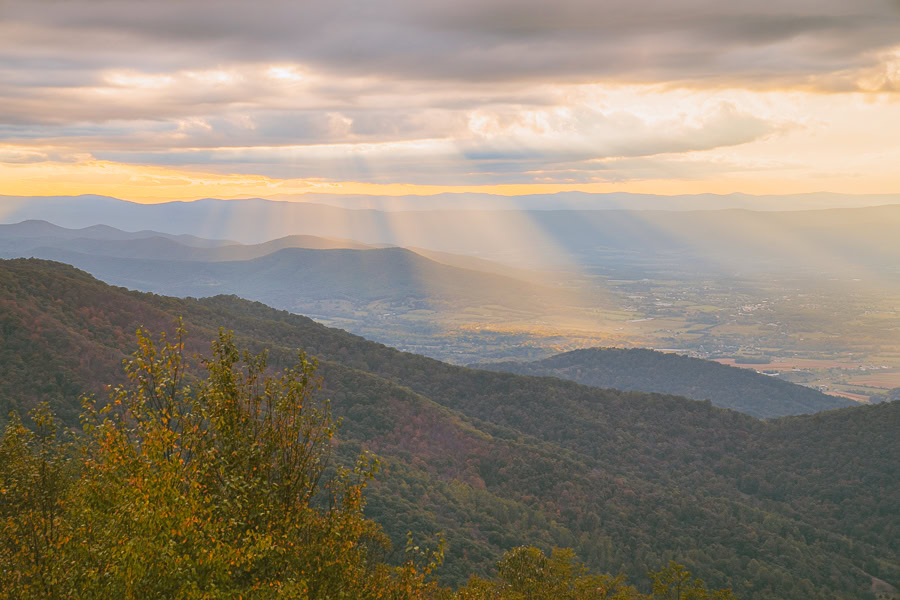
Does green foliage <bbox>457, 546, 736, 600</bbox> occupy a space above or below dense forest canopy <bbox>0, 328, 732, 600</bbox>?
below

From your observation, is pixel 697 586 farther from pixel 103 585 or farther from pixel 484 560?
pixel 103 585

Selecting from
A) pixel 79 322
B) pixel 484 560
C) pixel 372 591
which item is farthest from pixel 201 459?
pixel 79 322

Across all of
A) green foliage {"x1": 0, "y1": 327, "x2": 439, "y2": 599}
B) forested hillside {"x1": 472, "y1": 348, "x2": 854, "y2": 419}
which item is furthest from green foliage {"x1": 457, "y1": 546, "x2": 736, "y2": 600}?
forested hillside {"x1": 472, "y1": 348, "x2": 854, "y2": 419}

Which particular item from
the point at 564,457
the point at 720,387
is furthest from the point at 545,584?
the point at 720,387

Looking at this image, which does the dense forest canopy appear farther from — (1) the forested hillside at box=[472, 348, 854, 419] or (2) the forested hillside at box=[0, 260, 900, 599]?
(1) the forested hillside at box=[472, 348, 854, 419]

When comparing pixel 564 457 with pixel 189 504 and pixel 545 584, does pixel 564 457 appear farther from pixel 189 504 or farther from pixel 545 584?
pixel 189 504

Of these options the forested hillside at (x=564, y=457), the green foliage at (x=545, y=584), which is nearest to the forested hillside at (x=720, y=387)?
the forested hillside at (x=564, y=457)

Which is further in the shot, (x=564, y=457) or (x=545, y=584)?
(x=564, y=457)

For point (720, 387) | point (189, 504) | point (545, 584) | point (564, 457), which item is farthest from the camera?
point (720, 387)
